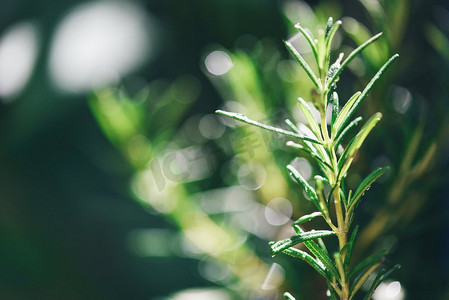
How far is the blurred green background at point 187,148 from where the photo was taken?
0.25 m

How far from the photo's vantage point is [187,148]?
1.10 ft

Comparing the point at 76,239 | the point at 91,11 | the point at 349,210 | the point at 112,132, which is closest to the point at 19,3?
the point at 91,11

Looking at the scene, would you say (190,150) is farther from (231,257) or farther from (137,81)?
(137,81)

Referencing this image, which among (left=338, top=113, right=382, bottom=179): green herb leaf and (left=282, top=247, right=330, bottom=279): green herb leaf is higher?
(left=338, top=113, right=382, bottom=179): green herb leaf

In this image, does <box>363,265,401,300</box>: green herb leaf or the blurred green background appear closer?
<box>363,265,401,300</box>: green herb leaf

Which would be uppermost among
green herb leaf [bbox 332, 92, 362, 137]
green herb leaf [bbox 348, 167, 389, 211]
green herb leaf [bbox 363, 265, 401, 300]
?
green herb leaf [bbox 332, 92, 362, 137]

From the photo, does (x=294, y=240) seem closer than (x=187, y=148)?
Yes

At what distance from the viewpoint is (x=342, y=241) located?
0.14m

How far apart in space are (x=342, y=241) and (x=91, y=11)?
480 mm

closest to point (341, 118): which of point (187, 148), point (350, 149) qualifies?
point (350, 149)

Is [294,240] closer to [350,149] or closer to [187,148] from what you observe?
[350,149]

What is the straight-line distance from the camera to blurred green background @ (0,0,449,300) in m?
0.25

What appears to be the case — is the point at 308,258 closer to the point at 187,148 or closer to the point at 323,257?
the point at 323,257

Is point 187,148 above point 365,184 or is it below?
above
